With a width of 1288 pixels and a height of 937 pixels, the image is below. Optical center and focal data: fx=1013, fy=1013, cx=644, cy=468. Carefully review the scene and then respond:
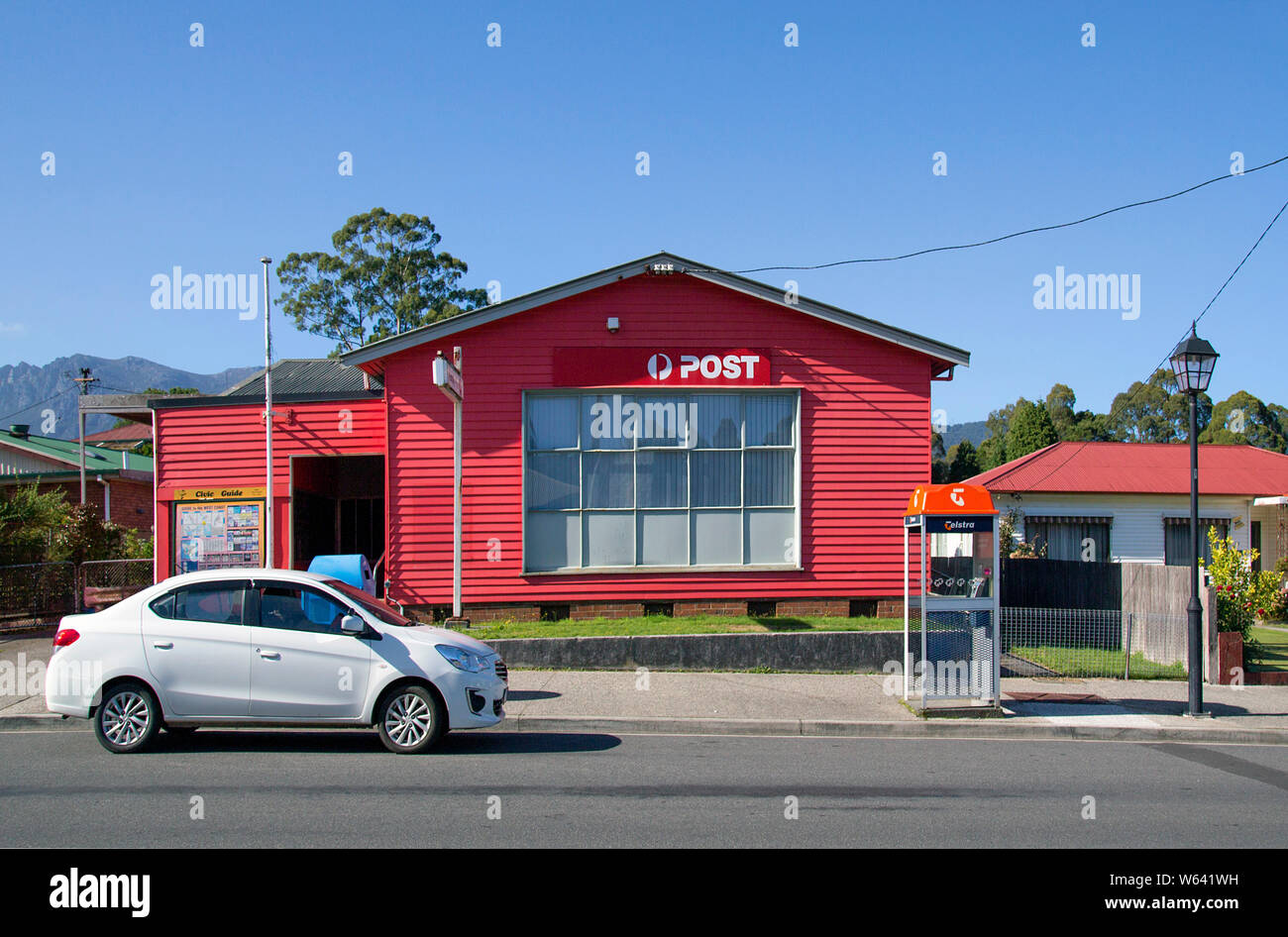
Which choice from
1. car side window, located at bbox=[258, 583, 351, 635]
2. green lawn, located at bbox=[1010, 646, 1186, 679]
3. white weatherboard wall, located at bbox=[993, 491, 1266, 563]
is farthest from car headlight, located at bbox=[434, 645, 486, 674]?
white weatherboard wall, located at bbox=[993, 491, 1266, 563]

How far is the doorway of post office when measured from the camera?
19453 millimetres

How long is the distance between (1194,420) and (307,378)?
780 inches

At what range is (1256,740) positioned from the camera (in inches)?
444

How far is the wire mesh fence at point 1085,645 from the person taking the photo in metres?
14.8

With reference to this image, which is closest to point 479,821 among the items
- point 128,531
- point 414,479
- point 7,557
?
point 414,479

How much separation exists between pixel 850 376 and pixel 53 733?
12.7 metres

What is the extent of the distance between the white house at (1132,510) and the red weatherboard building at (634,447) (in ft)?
37.9

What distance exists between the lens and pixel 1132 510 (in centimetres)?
2791

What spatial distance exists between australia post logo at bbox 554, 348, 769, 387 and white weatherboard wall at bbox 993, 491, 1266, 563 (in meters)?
13.2

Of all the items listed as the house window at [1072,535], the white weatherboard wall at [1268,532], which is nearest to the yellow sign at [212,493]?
the house window at [1072,535]

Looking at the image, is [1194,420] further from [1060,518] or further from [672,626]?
[1060,518]

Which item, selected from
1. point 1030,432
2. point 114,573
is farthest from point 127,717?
point 1030,432

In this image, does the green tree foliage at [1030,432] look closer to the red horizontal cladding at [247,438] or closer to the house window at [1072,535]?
the house window at [1072,535]
